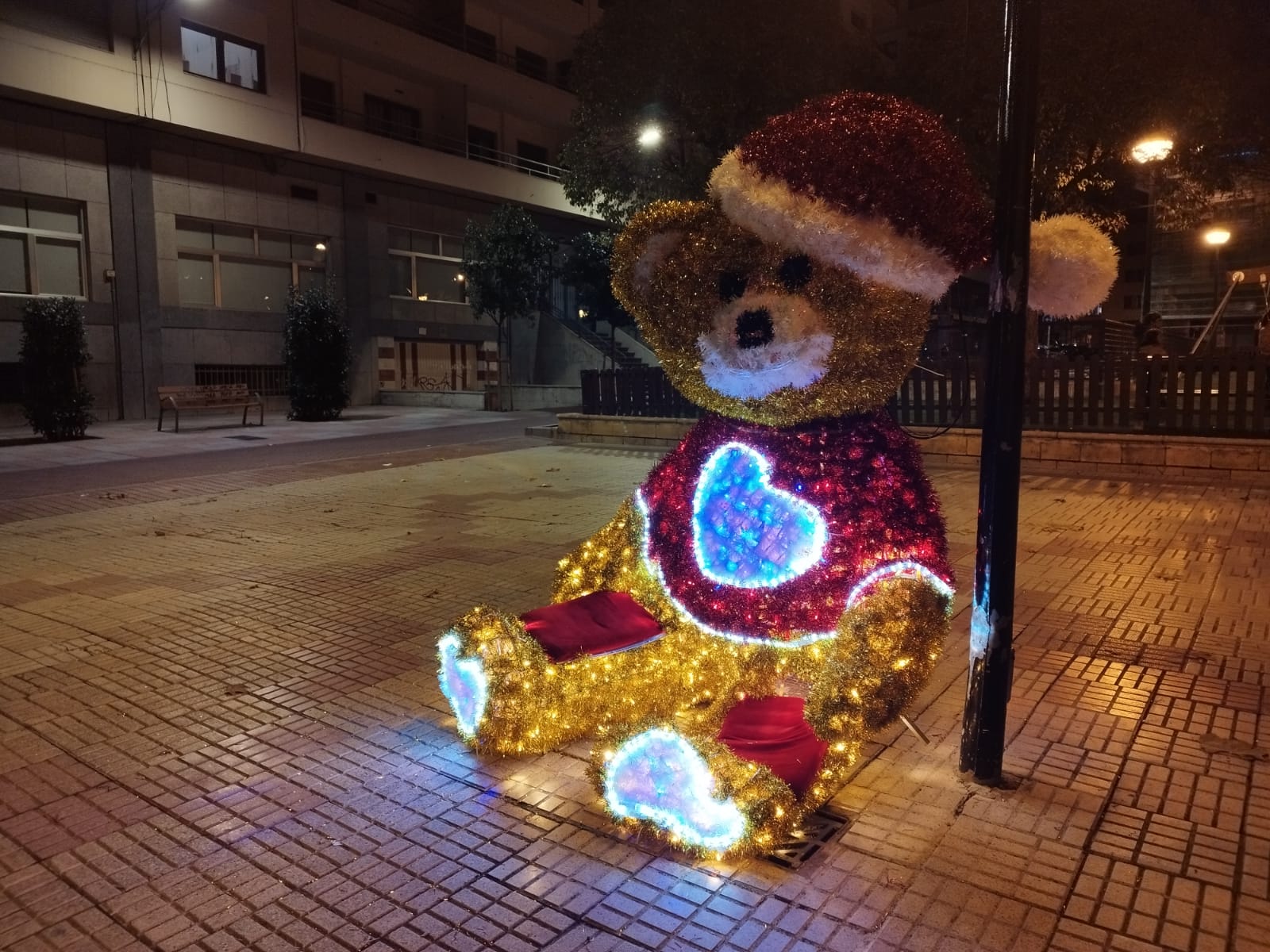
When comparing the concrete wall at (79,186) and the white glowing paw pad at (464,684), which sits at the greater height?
the concrete wall at (79,186)

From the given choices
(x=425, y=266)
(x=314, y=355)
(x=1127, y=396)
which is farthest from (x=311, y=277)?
(x=1127, y=396)

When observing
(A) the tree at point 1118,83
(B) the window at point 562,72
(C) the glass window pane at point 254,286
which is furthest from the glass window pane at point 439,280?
(A) the tree at point 1118,83

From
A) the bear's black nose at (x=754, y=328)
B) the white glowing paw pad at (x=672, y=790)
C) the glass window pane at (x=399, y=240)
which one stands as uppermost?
the glass window pane at (x=399, y=240)

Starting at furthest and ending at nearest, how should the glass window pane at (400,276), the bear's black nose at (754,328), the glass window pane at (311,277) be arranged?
the glass window pane at (400,276)
the glass window pane at (311,277)
the bear's black nose at (754,328)

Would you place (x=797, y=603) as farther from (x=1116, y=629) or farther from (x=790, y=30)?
(x=790, y=30)

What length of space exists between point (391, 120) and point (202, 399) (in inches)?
484

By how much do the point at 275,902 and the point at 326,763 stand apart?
0.88 meters

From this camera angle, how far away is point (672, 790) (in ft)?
8.46

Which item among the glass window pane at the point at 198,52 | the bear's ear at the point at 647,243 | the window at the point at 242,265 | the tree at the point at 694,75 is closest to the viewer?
the bear's ear at the point at 647,243

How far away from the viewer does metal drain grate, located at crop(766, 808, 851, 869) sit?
103 inches

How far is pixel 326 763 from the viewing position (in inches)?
131

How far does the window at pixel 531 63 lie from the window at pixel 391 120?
426 centimetres

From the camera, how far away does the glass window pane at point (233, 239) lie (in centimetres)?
2236

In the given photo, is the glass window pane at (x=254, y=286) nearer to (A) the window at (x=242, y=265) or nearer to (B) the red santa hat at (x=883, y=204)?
(A) the window at (x=242, y=265)
